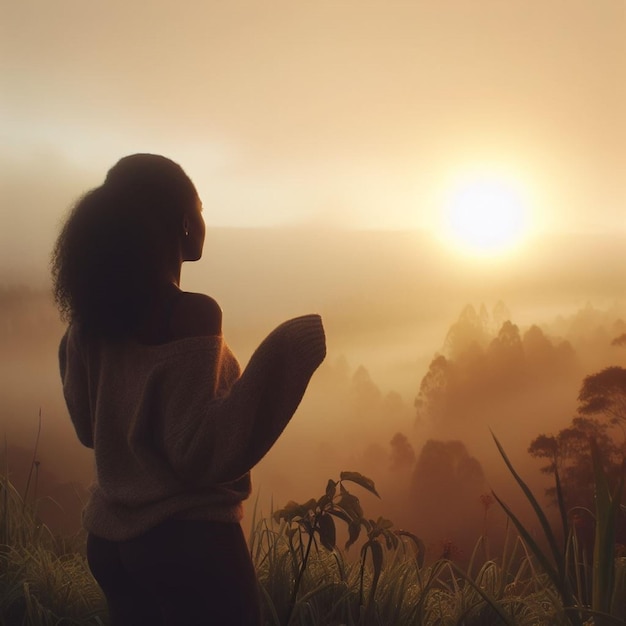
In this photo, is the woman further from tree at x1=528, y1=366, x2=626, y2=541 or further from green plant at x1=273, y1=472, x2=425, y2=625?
tree at x1=528, y1=366, x2=626, y2=541

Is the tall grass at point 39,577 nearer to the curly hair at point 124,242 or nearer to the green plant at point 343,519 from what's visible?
the green plant at point 343,519

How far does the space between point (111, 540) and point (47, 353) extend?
1.33 metres

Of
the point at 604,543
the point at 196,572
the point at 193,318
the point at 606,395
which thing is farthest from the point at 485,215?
the point at 196,572

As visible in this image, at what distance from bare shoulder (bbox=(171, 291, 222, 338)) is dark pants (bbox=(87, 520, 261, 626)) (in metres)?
0.27

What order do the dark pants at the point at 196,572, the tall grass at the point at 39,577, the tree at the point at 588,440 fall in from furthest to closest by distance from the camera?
the tree at the point at 588,440 < the tall grass at the point at 39,577 < the dark pants at the point at 196,572

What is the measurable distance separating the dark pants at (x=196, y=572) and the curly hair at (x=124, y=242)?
304mm

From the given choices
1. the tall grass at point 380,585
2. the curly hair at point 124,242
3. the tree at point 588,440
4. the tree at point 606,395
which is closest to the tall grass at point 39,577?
the tall grass at point 380,585

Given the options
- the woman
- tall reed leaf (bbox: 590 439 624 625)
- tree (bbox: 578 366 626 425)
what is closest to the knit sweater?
the woman

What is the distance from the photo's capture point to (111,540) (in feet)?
3.94

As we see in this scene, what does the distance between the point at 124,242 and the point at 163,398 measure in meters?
0.23

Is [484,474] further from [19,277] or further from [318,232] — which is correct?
[19,277]

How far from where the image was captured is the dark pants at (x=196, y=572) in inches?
42.9

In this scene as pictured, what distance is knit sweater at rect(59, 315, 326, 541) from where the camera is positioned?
3.59 feet

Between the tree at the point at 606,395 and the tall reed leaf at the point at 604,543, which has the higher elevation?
the tree at the point at 606,395
